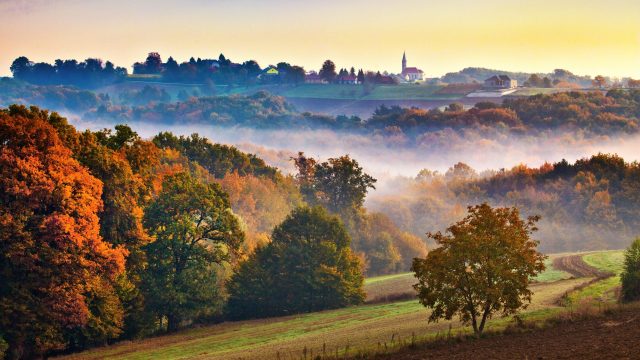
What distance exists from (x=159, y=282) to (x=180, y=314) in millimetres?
3128

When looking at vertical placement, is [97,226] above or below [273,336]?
above

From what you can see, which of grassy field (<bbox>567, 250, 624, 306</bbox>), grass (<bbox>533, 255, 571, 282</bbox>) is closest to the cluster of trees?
grass (<bbox>533, 255, 571, 282</bbox>)

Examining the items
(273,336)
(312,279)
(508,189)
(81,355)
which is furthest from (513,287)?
(508,189)

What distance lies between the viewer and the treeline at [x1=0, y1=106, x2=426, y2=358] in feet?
211

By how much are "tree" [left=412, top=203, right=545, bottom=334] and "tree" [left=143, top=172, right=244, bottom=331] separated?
29.0 metres

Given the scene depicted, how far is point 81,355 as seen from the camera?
63906mm

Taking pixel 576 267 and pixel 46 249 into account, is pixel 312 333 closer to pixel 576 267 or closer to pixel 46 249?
pixel 46 249

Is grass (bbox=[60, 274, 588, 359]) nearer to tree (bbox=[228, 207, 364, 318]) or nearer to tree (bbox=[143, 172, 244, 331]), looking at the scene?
tree (bbox=[143, 172, 244, 331])

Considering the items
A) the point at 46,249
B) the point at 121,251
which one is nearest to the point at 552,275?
the point at 121,251

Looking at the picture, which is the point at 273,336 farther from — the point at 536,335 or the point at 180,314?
the point at 536,335

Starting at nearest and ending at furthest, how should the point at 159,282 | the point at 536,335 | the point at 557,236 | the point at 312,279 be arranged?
the point at 536,335 < the point at 159,282 < the point at 312,279 < the point at 557,236

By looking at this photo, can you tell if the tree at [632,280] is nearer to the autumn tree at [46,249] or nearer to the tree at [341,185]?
the autumn tree at [46,249]

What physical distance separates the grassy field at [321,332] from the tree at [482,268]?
2.38m

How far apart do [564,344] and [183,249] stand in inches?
Result: 1544
